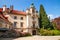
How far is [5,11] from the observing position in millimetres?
50875

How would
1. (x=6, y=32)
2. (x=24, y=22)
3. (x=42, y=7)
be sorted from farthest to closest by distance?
1. (x=42, y=7)
2. (x=24, y=22)
3. (x=6, y=32)

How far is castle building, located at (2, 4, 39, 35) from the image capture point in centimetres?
5167

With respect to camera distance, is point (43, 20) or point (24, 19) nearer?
point (24, 19)

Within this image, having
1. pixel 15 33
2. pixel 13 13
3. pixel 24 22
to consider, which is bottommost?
pixel 15 33

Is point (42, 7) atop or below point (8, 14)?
atop

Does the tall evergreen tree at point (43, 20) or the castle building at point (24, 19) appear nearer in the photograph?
the castle building at point (24, 19)

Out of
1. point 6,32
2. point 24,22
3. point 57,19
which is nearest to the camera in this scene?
point 6,32

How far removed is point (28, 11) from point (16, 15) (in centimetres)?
530

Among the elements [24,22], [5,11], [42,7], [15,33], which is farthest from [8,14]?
[15,33]

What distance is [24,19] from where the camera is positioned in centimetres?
5450

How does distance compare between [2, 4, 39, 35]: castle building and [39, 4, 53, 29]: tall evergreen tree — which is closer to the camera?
[2, 4, 39, 35]: castle building

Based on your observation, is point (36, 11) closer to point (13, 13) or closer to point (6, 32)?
point (13, 13)

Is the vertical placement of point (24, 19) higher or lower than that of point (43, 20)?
higher

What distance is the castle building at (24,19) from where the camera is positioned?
5167cm
